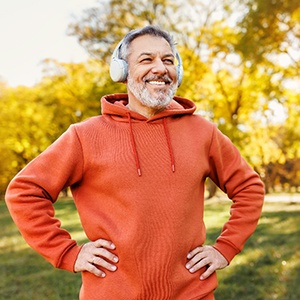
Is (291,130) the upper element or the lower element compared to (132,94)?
lower

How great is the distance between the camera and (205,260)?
2771 millimetres

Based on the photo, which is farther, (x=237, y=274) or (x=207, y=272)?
(x=237, y=274)

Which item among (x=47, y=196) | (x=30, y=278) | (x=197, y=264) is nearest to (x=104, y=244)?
(x=47, y=196)

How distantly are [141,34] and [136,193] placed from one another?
950mm

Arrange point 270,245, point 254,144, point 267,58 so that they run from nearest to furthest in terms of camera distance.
Result: point 270,245, point 267,58, point 254,144

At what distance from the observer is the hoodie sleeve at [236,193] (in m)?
2.99

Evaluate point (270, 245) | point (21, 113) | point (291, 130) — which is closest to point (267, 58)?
point (291, 130)

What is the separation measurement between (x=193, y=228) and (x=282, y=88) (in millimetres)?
16766

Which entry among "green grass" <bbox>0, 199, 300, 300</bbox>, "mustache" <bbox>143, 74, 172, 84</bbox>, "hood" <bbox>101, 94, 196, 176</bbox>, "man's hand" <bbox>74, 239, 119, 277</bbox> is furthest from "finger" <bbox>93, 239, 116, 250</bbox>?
"green grass" <bbox>0, 199, 300, 300</bbox>

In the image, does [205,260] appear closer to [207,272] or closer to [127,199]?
[207,272]

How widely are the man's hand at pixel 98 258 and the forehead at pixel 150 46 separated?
1084mm

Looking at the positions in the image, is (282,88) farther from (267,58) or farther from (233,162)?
(233,162)

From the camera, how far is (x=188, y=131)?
2881 mm

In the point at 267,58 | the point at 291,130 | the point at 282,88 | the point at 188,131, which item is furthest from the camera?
the point at 291,130
